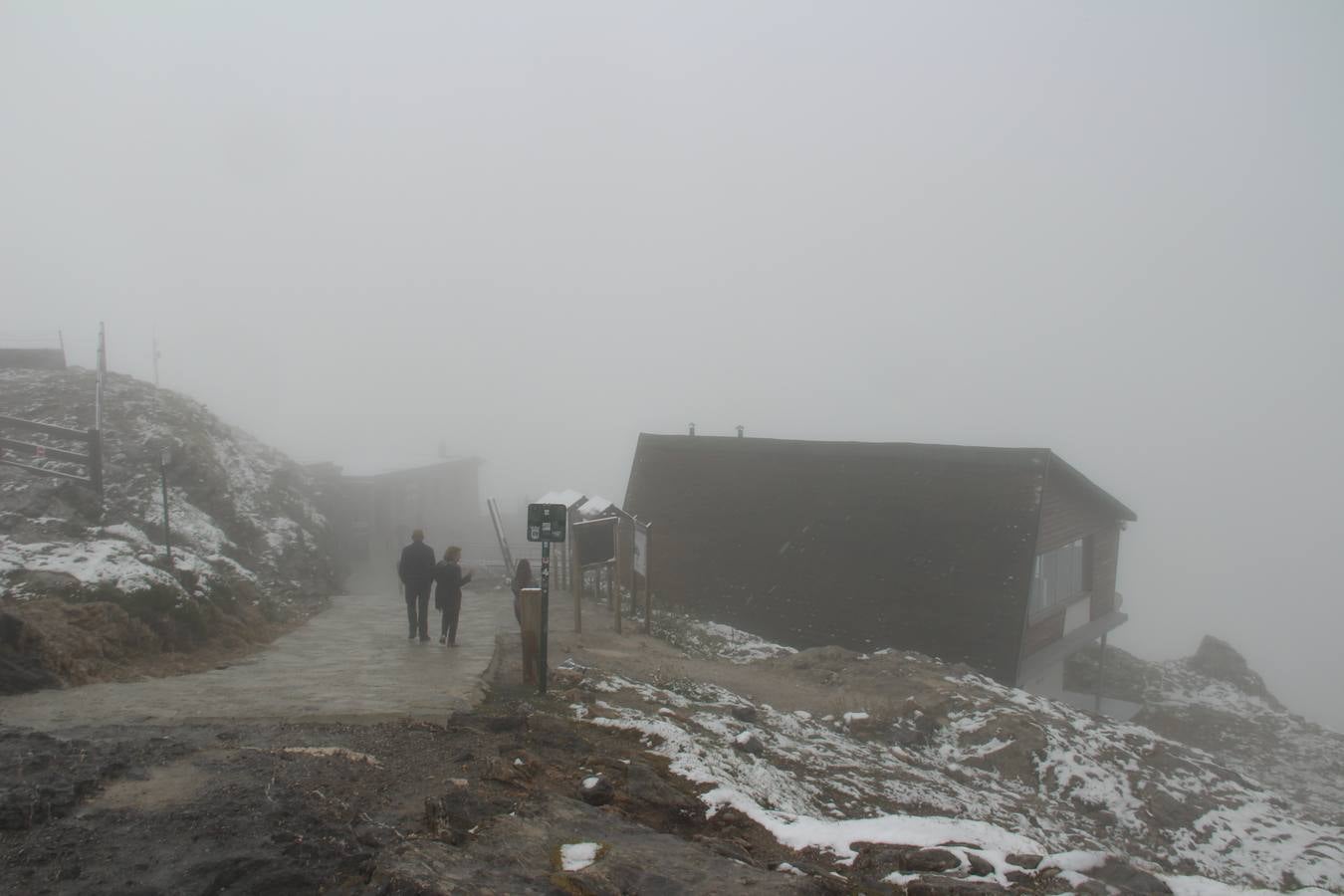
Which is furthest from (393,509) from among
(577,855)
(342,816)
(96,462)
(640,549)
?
(577,855)

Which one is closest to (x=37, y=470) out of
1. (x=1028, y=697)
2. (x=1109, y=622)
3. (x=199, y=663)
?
(x=199, y=663)

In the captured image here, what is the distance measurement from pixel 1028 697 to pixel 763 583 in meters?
7.56

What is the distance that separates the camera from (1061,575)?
70.8 feet

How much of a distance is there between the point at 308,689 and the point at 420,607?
401 centimetres

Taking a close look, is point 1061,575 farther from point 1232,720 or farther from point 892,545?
point 1232,720

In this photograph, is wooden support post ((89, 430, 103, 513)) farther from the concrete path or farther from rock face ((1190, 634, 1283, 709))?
rock face ((1190, 634, 1283, 709))

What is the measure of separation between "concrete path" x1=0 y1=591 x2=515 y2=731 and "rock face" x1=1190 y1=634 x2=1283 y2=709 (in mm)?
25830

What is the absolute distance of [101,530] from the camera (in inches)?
536

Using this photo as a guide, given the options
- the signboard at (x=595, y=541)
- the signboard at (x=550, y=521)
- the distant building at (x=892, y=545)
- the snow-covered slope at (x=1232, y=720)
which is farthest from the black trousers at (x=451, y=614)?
the snow-covered slope at (x=1232, y=720)

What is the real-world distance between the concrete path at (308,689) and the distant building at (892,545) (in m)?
8.61

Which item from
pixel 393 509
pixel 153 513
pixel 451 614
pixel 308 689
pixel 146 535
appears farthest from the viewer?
pixel 393 509

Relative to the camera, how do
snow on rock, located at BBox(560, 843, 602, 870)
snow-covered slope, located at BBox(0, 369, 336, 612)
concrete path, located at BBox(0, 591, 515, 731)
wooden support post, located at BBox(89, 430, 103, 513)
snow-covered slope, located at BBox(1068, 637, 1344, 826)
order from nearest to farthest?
snow on rock, located at BBox(560, 843, 602, 870)
concrete path, located at BBox(0, 591, 515, 731)
snow-covered slope, located at BBox(0, 369, 336, 612)
wooden support post, located at BBox(89, 430, 103, 513)
snow-covered slope, located at BBox(1068, 637, 1344, 826)

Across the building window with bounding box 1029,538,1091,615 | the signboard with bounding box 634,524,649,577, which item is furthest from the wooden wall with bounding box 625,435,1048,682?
the signboard with bounding box 634,524,649,577

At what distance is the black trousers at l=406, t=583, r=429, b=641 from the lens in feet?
44.1
